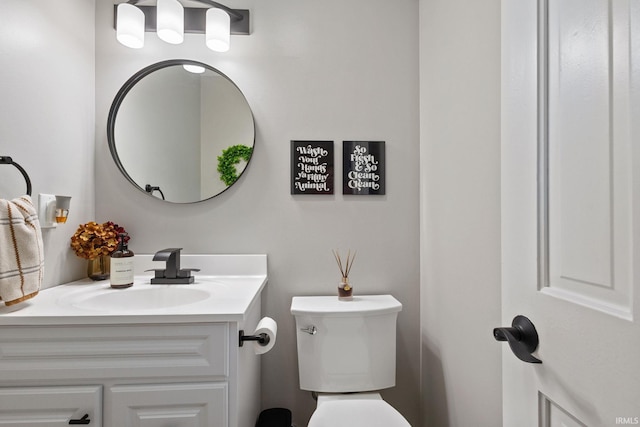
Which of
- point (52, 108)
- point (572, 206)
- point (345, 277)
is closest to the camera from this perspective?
point (572, 206)

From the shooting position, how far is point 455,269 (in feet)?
3.90

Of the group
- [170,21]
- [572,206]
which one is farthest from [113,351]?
[170,21]

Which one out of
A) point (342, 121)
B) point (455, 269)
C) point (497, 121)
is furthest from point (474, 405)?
point (342, 121)

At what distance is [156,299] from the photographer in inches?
51.0

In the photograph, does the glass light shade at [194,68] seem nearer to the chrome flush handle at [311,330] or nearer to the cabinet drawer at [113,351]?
the cabinet drawer at [113,351]

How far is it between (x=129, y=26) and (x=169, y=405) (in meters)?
1.48

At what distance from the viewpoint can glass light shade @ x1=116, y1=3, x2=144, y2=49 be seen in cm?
136

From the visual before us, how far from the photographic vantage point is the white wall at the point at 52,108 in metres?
1.05

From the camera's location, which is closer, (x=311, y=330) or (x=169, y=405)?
(x=169, y=405)

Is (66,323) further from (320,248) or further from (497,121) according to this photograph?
(497,121)

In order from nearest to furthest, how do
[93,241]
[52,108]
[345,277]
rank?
[52,108] < [93,241] < [345,277]

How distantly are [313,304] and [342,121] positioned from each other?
87 centimetres

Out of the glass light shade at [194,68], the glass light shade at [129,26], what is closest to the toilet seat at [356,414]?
the glass light shade at [194,68]

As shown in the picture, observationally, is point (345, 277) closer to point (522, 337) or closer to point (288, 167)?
point (288, 167)
